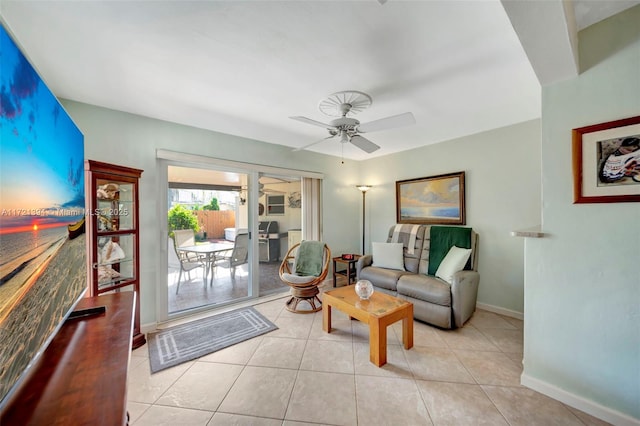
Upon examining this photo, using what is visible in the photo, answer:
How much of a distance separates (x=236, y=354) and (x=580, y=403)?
8.26 ft

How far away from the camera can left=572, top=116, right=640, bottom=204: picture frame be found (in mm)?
1375

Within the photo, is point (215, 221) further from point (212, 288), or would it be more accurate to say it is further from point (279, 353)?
point (279, 353)

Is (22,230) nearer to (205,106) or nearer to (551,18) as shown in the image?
(205,106)

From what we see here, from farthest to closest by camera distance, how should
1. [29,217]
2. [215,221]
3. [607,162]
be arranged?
[215,221], [607,162], [29,217]

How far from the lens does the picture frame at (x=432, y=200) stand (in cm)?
342

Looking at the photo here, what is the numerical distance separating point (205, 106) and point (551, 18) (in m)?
2.55

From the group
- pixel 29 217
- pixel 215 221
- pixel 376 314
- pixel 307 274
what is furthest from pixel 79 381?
pixel 215 221

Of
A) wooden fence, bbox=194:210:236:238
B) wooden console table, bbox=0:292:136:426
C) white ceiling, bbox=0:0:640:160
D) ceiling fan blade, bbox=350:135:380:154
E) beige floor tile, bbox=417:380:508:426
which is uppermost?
white ceiling, bbox=0:0:640:160

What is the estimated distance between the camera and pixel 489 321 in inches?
112

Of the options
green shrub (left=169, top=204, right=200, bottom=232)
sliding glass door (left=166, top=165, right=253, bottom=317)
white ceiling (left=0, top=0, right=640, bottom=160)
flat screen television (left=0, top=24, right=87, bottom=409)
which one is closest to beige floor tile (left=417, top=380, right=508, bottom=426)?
flat screen television (left=0, top=24, right=87, bottom=409)

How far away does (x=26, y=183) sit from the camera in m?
0.78

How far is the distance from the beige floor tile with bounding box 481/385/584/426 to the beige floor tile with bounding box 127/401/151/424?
91.5 inches

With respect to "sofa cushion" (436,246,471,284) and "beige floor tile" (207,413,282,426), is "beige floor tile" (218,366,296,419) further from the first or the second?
"sofa cushion" (436,246,471,284)

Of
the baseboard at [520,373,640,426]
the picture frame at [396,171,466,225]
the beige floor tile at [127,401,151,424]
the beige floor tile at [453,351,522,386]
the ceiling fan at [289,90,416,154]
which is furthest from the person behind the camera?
the picture frame at [396,171,466,225]
